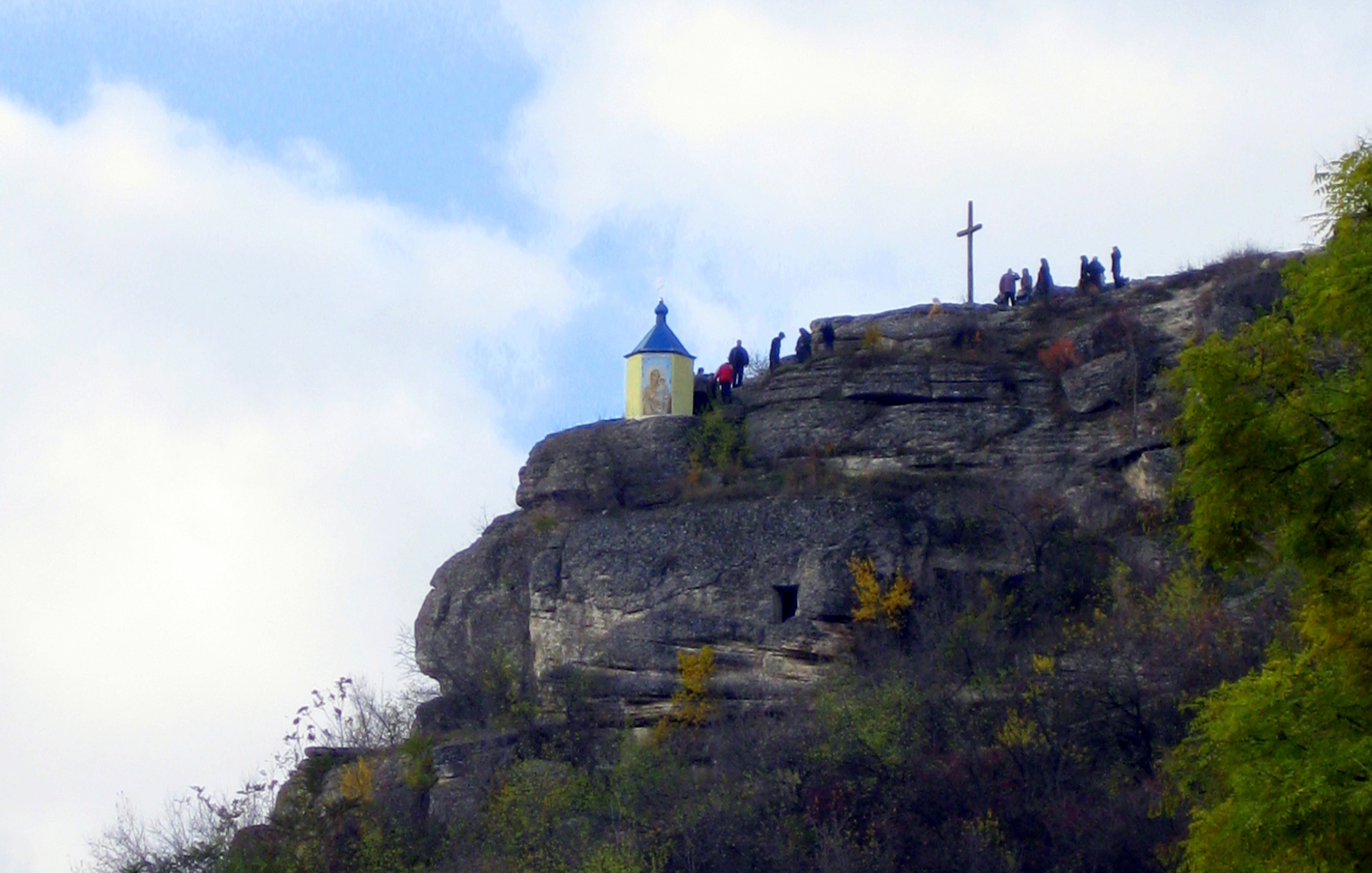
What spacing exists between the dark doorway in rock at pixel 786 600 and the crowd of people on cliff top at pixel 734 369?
5056 millimetres

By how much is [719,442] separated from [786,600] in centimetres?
396

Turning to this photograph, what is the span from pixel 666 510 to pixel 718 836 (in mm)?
7366

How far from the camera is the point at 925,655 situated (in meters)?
28.5

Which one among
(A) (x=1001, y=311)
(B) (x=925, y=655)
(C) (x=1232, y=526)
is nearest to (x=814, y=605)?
(B) (x=925, y=655)

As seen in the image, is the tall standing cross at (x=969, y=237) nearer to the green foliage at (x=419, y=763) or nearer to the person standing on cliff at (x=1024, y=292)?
the person standing on cliff at (x=1024, y=292)

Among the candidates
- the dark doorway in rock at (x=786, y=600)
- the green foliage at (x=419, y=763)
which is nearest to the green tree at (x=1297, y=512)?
the dark doorway in rock at (x=786, y=600)

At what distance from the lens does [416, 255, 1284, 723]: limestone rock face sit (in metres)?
29.8

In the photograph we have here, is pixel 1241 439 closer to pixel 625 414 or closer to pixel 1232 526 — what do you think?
pixel 1232 526

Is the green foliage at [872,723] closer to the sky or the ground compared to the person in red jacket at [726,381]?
closer to the ground

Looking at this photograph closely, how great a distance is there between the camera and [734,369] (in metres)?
34.6

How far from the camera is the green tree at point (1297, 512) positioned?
11.7m

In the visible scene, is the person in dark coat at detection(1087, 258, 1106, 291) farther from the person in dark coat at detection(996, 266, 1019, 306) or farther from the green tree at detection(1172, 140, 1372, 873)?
the green tree at detection(1172, 140, 1372, 873)

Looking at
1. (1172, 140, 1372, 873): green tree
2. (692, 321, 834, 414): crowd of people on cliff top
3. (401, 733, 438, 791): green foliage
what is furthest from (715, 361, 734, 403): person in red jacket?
(1172, 140, 1372, 873): green tree

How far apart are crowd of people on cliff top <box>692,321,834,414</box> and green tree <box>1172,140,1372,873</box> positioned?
2074 cm
